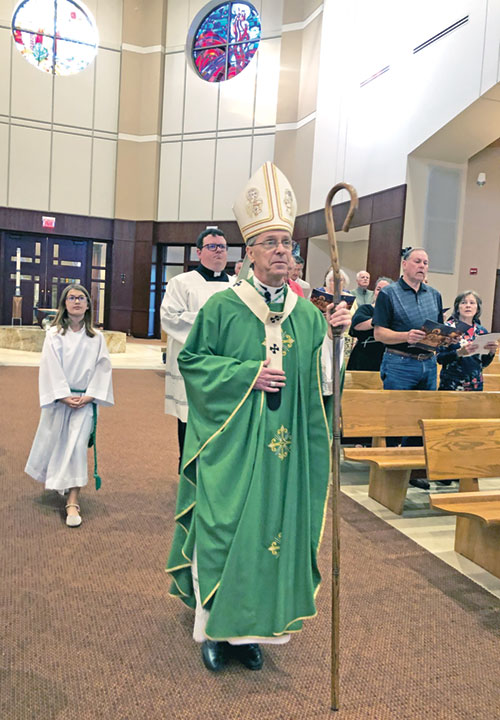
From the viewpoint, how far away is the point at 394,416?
406cm

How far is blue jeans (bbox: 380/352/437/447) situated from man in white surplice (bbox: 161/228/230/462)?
1.41 metres

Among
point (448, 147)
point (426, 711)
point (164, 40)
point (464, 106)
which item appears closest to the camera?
point (426, 711)

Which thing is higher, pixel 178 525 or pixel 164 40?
pixel 164 40

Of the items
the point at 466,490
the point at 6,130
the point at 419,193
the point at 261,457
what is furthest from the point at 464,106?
the point at 6,130

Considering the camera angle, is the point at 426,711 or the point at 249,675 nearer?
the point at 426,711

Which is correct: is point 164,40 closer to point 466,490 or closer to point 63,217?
point 63,217

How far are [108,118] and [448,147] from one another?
9715 millimetres

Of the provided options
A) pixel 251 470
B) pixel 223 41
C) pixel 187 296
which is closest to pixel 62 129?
pixel 223 41

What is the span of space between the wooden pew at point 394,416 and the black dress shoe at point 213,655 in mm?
1869

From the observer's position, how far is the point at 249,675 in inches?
83.5

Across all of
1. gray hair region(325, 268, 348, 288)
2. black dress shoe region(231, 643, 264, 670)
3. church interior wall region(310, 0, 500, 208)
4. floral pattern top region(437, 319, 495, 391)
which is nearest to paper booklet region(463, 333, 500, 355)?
floral pattern top region(437, 319, 495, 391)

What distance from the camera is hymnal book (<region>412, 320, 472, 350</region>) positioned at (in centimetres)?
373

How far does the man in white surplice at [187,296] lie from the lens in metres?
3.58

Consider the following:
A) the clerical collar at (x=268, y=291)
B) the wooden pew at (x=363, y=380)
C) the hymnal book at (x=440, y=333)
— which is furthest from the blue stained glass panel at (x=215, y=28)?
the clerical collar at (x=268, y=291)
